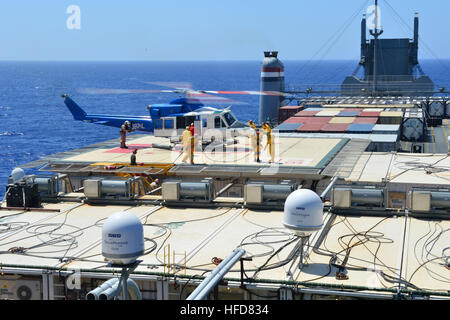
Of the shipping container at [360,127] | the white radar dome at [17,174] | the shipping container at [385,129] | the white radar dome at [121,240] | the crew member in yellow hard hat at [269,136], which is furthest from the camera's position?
the shipping container at [360,127]

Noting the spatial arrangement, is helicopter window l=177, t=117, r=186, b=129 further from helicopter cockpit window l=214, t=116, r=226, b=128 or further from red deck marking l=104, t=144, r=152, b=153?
red deck marking l=104, t=144, r=152, b=153

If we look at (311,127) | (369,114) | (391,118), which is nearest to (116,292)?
(311,127)

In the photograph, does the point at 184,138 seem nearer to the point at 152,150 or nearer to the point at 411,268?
the point at 152,150

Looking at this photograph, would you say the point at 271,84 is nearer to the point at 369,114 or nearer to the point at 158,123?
the point at 369,114

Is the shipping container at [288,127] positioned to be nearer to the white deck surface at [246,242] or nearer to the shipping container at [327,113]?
the shipping container at [327,113]

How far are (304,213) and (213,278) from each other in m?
3.09

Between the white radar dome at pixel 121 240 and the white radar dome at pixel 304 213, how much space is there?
392 cm

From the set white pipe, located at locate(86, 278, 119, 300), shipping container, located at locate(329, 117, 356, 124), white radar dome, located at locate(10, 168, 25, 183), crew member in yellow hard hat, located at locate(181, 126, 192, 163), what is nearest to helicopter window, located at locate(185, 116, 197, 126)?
crew member in yellow hard hat, located at locate(181, 126, 192, 163)

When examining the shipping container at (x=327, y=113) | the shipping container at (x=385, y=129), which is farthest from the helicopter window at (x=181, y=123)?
the shipping container at (x=327, y=113)

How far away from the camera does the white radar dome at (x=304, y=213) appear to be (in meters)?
14.1

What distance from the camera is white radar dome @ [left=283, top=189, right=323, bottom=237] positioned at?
14.1 metres

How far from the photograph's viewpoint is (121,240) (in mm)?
12023

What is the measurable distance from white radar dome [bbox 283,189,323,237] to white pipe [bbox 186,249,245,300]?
159 centimetres
